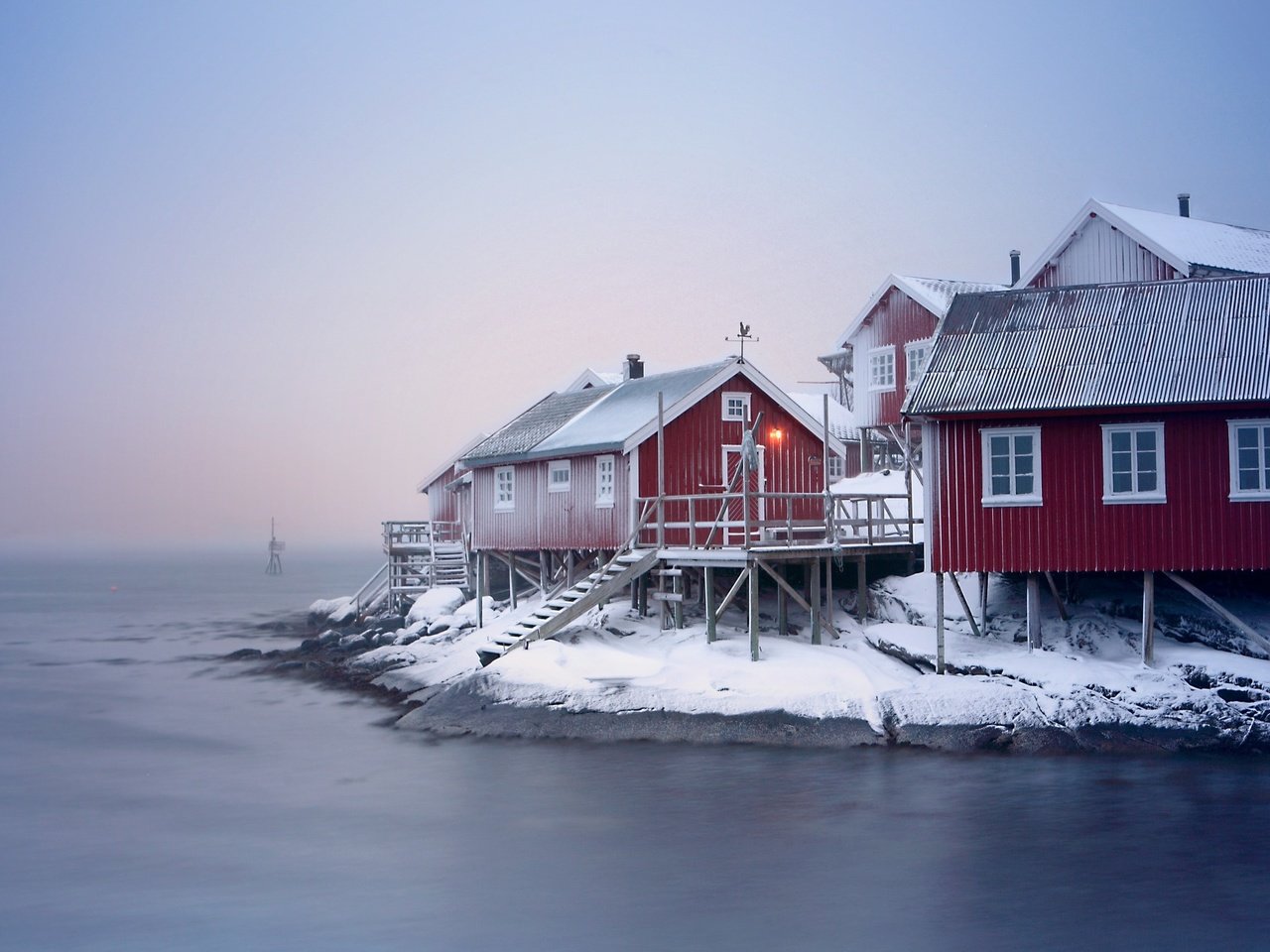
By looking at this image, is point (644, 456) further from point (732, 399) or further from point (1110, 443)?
point (1110, 443)

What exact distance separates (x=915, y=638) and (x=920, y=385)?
490cm

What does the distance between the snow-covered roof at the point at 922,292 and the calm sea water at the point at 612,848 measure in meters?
17.7

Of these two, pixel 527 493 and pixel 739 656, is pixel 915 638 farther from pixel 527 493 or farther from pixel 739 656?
pixel 527 493

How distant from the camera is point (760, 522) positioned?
86.1 ft

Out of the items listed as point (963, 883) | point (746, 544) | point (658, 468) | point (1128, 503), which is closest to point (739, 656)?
point (746, 544)

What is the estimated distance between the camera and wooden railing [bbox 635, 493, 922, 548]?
2688 cm

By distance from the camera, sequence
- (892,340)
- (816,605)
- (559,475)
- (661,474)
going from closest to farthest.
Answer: (816,605)
(661,474)
(559,475)
(892,340)

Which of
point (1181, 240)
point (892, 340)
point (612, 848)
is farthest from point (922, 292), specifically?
point (612, 848)

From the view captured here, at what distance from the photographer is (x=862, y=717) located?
2234 centimetres

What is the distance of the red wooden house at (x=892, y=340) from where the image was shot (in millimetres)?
36438

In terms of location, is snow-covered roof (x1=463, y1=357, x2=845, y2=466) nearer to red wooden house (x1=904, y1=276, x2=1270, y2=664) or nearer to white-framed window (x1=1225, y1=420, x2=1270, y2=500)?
red wooden house (x1=904, y1=276, x2=1270, y2=664)

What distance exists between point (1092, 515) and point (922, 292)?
14.3 m

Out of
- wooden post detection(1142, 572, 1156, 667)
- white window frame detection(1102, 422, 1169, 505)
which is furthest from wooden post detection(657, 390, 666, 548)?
wooden post detection(1142, 572, 1156, 667)

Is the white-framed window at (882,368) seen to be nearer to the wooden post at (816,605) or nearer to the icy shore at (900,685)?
the icy shore at (900,685)
